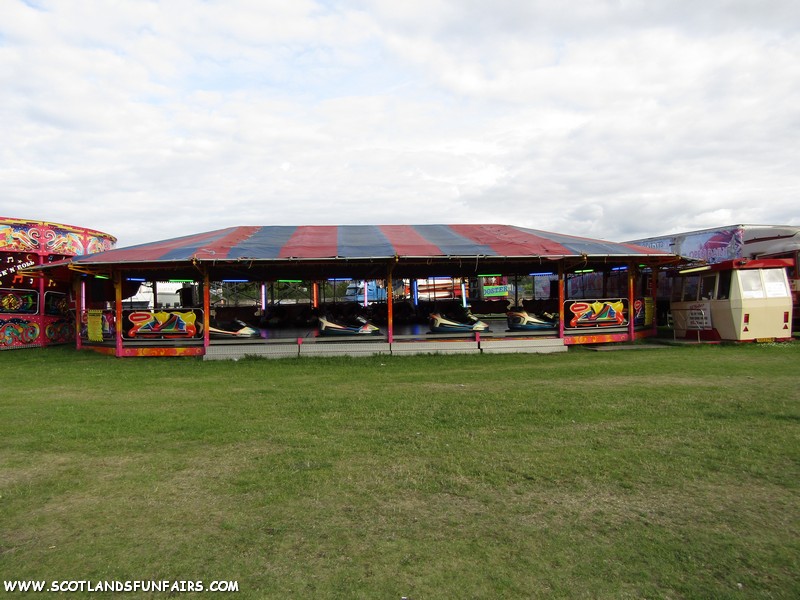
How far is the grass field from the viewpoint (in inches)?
124

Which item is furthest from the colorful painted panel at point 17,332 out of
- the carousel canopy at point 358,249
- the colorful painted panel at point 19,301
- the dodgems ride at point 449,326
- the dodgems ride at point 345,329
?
the dodgems ride at point 449,326

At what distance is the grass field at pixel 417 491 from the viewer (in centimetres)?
315

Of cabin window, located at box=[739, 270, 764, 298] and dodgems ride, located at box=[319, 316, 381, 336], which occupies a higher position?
cabin window, located at box=[739, 270, 764, 298]

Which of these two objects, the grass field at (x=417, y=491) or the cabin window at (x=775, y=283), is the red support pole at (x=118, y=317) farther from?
the cabin window at (x=775, y=283)

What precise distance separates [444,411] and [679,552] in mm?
3913

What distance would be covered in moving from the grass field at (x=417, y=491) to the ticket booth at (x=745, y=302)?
6.09 metres

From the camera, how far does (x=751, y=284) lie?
1430cm

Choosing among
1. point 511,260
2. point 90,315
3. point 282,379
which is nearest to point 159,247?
point 90,315

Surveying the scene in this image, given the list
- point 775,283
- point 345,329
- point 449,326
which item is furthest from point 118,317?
point 775,283

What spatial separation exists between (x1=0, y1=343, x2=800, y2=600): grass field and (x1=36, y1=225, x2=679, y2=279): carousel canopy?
5011mm

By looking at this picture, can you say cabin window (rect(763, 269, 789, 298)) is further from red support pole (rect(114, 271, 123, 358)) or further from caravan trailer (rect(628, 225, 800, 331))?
red support pole (rect(114, 271, 123, 358))

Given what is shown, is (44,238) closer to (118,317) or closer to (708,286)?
(118,317)

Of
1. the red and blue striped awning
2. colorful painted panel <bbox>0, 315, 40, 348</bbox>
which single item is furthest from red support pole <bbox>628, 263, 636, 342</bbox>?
colorful painted panel <bbox>0, 315, 40, 348</bbox>

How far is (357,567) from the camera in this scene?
3.20 meters
